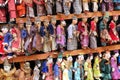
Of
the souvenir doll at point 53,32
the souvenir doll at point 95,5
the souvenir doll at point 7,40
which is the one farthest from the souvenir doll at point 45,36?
the souvenir doll at point 95,5

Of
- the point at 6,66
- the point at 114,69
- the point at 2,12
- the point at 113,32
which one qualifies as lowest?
the point at 114,69

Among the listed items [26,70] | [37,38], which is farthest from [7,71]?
[37,38]

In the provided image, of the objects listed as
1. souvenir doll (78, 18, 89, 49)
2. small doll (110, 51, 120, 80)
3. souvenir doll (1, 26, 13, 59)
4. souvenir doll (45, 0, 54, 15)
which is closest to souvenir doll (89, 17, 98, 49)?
souvenir doll (78, 18, 89, 49)

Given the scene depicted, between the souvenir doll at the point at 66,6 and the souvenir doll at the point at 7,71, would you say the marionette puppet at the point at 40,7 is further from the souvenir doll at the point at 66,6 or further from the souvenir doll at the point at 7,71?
the souvenir doll at the point at 7,71

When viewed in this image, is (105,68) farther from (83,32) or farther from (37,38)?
(37,38)

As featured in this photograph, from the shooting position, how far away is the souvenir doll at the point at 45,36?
324 centimetres

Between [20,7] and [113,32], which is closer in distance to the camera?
[20,7]

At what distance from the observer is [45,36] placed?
327 cm

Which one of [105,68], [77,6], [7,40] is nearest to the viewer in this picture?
[7,40]

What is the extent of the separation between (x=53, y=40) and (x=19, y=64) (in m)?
0.46

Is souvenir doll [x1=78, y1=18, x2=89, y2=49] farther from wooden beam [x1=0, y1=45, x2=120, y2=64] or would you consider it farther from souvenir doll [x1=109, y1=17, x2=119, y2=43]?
souvenir doll [x1=109, y1=17, x2=119, y2=43]

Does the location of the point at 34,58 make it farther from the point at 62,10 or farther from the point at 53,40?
the point at 62,10

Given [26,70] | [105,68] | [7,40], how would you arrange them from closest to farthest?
[7,40], [26,70], [105,68]

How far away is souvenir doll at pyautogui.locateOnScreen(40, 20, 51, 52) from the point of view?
324 centimetres
